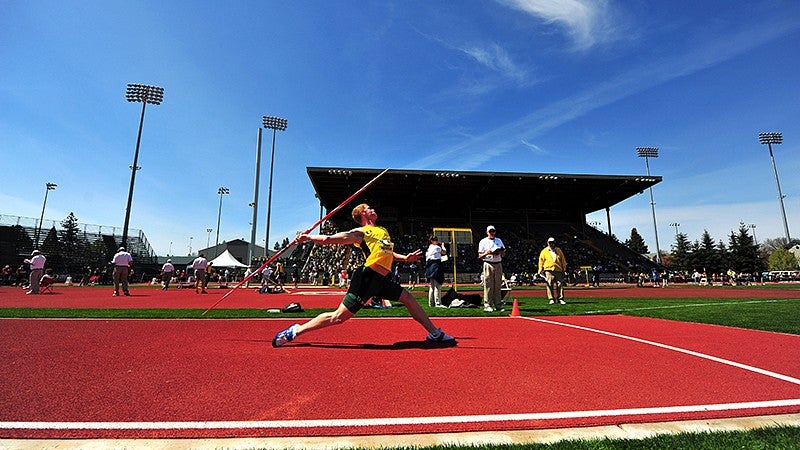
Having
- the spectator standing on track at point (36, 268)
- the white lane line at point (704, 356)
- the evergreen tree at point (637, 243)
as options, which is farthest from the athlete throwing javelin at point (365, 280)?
the evergreen tree at point (637, 243)

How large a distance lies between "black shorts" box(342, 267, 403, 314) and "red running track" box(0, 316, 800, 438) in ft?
2.06

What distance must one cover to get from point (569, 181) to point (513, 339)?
3894cm

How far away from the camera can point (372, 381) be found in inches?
130

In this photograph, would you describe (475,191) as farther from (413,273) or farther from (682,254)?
(682,254)

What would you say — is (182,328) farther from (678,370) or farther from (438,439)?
(678,370)

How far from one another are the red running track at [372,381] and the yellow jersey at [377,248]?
1.10m

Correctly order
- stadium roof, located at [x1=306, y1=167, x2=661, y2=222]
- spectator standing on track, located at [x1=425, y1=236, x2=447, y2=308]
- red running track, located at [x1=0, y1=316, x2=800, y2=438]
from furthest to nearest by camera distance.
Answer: stadium roof, located at [x1=306, y1=167, x2=661, y2=222] < spectator standing on track, located at [x1=425, y1=236, x2=447, y2=308] < red running track, located at [x1=0, y1=316, x2=800, y2=438]

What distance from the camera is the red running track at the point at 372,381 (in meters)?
2.42

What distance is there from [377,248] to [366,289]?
1.71 feet

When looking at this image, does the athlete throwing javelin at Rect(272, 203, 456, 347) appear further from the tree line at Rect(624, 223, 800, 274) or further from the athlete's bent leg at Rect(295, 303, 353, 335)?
the tree line at Rect(624, 223, 800, 274)

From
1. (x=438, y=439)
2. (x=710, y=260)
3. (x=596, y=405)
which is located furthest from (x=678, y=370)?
(x=710, y=260)

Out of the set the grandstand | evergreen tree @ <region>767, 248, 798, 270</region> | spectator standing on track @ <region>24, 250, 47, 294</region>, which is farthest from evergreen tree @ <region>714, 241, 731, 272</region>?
spectator standing on track @ <region>24, 250, 47, 294</region>

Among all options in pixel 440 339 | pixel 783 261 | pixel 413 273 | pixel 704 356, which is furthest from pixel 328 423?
pixel 783 261

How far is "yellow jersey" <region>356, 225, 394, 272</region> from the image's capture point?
14.3ft
